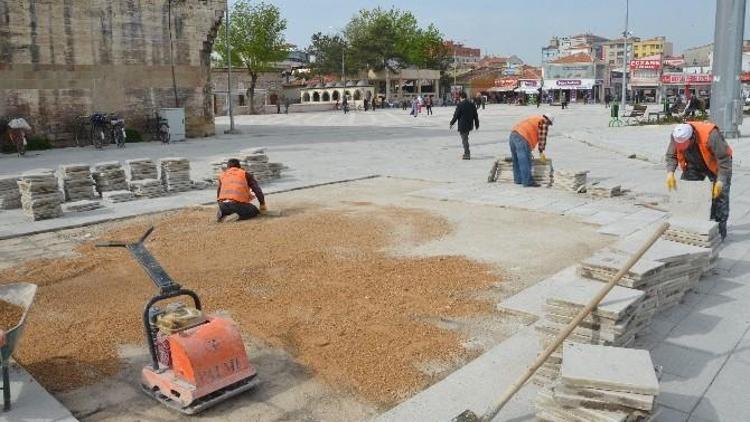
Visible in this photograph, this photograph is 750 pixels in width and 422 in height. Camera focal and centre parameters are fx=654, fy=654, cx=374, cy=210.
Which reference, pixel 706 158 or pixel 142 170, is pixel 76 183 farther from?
pixel 706 158

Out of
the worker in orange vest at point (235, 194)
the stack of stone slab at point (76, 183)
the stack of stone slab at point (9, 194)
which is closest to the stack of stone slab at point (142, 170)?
the stack of stone slab at point (76, 183)

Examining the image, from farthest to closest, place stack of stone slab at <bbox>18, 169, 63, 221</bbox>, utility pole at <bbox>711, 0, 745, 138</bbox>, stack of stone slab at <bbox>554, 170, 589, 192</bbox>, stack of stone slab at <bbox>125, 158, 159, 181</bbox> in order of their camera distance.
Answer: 1. utility pole at <bbox>711, 0, 745, 138</bbox>
2. stack of stone slab at <bbox>125, 158, 159, 181</bbox>
3. stack of stone slab at <bbox>554, 170, 589, 192</bbox>
4. stack of stone slab at <bbox>18, 169, 63, 221</bbox>

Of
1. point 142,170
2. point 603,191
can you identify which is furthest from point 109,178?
point 603,191

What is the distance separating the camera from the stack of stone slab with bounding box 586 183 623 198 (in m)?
11.9

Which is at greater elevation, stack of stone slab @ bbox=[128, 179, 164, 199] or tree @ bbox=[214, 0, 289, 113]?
tree @ bbox=[214, 0, 289, 113]

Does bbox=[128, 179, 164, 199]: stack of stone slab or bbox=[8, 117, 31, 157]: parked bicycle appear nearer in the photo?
bbox=[128, 179, 164, 199]: stack of stone slab

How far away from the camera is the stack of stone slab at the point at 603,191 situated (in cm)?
1188

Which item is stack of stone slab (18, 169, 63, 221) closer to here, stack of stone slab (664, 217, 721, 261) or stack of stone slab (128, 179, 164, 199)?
stack of stone slab (128, 179, 164, 199)

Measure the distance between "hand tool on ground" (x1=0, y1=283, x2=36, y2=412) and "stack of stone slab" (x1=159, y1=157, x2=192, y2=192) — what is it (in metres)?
9.18

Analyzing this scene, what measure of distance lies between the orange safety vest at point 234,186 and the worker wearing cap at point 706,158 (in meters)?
6.23

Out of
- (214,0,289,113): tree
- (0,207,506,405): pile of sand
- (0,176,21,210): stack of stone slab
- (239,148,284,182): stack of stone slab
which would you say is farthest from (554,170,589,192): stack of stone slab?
(214,0,289,113): tree

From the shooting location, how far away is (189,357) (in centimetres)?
417

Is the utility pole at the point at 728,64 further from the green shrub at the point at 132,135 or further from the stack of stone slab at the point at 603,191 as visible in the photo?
the green shrub at the point at 132,135

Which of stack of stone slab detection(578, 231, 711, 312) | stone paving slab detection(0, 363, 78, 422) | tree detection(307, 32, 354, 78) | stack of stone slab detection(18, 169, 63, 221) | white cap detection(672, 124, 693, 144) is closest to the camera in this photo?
stone paving slab detection(0, 363, 78, 422)
